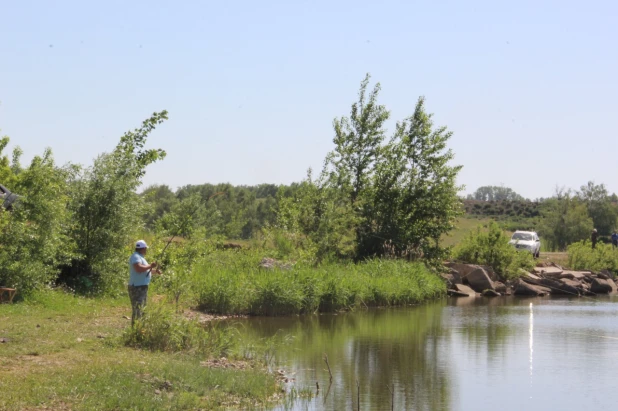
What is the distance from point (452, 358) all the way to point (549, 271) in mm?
26301

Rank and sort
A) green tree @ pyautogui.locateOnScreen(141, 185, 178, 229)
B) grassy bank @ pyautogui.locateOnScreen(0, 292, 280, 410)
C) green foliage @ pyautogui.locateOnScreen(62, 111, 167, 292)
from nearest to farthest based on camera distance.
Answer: grassy bank @ pyautogui.locateOnScreen(0, 292, 280, 410)
green foliage @ pyautogui.locateOnScreen(62, 111, 167, 292)
green tree @ pyautogui.locateOnScreen(141, 185, 178, 229)

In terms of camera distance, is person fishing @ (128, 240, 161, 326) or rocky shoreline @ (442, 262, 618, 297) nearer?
person fishing @ (128, 240, 161, 326)

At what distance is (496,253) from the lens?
42.5 meters

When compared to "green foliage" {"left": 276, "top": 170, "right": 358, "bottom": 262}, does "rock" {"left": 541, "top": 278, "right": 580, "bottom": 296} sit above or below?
below

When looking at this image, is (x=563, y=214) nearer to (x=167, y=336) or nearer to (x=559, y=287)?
(x=559, y=287)

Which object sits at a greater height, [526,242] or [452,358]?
[526,242]

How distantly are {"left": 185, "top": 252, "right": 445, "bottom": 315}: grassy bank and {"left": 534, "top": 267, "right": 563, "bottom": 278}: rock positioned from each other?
11370mm

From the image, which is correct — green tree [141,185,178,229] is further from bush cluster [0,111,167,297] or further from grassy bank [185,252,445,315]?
bush cluster [0,111,167,297]

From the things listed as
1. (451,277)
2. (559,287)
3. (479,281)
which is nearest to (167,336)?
(451,277)

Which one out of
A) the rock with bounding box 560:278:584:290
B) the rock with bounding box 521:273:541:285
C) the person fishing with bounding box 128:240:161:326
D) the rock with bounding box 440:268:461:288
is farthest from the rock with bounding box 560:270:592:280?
the person fishing with bounding box 128:240:161:326

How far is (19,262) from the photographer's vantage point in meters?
21.2

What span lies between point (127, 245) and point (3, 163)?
14.3ft

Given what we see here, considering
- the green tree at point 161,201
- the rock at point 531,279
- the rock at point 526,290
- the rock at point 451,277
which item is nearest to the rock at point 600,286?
the rock at point 531,279

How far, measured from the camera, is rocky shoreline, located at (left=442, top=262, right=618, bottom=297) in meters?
39.3
